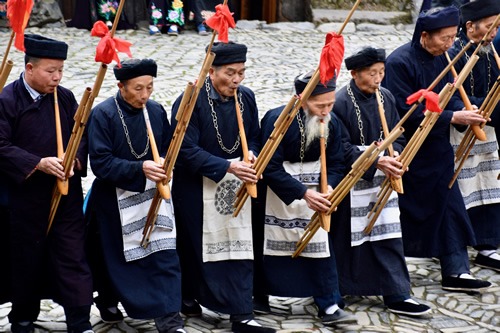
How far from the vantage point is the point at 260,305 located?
6570 mm

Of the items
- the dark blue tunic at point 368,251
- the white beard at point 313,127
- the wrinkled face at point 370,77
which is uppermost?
the wrinkled face at point 370,77

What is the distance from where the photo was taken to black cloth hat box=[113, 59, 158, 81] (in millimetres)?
5773

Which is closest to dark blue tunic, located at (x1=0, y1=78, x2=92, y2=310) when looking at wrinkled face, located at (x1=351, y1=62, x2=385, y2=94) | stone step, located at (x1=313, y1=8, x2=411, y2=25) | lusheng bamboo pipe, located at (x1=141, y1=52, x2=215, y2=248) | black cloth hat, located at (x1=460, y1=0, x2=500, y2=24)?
lusheng bamboo pipe, located at (x1=141, y1=52, x2=215, y2=248)

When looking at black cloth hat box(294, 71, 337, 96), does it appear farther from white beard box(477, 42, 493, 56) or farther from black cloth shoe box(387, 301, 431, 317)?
white beard box(477, 42, 493, 56)

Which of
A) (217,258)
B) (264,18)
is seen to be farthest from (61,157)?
(264,18)

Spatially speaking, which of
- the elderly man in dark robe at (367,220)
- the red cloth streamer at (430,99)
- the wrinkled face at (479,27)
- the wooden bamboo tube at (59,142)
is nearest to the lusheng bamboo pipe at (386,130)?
the elderly man in dark robe at (367,220)

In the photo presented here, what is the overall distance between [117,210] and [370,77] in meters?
1.75

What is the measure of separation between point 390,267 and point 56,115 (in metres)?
2.29

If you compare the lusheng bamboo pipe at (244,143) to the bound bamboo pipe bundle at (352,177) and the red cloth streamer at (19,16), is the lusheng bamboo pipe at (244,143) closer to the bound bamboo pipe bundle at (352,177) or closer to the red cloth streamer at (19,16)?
the bound bamboo pipe bundle at (352,177)

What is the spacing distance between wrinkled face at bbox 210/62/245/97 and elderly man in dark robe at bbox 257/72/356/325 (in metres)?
0.32

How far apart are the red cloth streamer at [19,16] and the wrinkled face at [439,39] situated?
3.00 meters

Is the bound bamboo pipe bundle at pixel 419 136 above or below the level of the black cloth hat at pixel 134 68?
below

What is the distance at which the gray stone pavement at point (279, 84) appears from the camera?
6426 mm

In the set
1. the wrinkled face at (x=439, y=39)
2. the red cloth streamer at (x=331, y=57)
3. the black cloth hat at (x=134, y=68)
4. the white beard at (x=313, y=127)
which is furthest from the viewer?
Answer: the wrinkled face at (x=439, y=39)
